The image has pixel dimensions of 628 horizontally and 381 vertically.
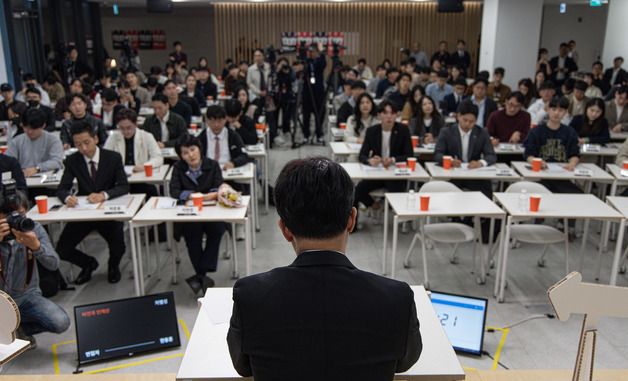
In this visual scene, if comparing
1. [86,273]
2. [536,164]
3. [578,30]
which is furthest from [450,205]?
[578,30]

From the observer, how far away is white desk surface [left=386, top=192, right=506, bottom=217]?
4363 mm

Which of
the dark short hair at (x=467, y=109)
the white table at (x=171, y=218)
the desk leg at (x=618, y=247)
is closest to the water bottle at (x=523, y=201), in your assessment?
the desk leg at (x=618, y=247)

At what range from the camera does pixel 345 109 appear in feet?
27.2

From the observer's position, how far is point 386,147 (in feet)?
19.6

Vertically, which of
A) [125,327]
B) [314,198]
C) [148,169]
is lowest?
[125,327]

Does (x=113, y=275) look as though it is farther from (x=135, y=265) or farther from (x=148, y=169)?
(x=148, y=169)

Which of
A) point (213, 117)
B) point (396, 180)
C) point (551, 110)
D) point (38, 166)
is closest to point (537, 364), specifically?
point (396, 180)

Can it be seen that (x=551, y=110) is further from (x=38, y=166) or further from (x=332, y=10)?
(x=332, y=10)

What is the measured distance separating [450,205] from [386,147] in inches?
A: 62.4

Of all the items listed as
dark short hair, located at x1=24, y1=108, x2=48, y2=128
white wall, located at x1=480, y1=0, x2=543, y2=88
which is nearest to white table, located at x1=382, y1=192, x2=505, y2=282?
dark short hair, located at x1=24, y1=108, x2=48, y2=128

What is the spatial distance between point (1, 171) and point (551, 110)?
5.05 m

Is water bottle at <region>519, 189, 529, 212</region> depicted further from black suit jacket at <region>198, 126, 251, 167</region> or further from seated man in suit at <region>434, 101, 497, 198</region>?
black suit jacket at <region>198, 126, 251, 167</region>

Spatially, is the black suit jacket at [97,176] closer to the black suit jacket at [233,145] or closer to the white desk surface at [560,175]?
the black suit jacket at [233,145]

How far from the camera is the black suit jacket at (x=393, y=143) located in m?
5.90
